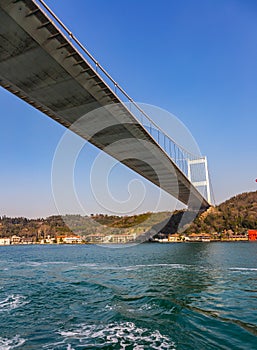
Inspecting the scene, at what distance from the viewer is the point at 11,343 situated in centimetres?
460

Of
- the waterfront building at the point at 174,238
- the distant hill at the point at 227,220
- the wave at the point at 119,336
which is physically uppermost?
the distant hill at the point at 227,220

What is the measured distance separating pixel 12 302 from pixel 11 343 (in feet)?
10.5

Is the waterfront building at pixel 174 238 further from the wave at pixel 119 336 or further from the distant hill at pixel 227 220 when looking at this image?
the wave at pixel 119 336

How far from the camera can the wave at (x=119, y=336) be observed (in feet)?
14.9

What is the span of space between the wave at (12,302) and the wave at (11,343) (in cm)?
215

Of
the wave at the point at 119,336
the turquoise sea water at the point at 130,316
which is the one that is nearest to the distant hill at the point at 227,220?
the turquoise sea water at the point at 130,316

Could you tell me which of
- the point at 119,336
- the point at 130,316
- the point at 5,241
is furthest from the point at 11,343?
the point at 5,241

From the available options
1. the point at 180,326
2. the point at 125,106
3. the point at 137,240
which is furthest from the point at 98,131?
the point at 137,240

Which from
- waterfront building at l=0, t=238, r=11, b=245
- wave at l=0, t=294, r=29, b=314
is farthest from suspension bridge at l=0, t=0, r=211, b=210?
waterfront building at l=0, t=238, r=11, b=245

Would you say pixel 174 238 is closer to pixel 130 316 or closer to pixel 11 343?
pixel 130 316

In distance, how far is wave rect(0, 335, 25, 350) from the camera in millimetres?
4457

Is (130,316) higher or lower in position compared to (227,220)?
lower

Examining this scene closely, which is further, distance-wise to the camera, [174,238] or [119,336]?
[174,238]

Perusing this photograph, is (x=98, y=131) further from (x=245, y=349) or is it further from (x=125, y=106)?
(x=245, y=349)
